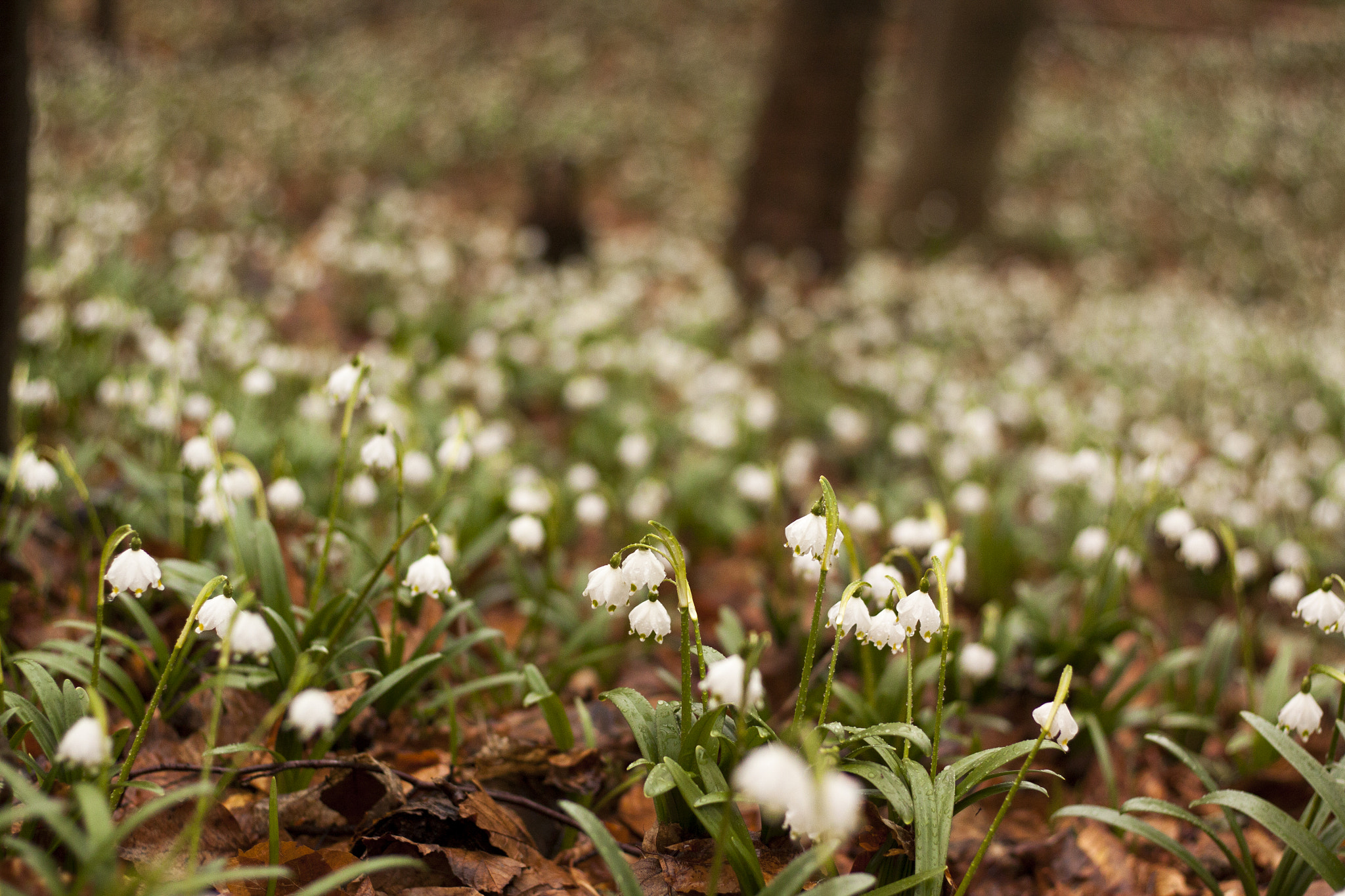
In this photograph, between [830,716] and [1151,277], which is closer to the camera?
[830,716]

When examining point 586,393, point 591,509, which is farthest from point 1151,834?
point 586,393

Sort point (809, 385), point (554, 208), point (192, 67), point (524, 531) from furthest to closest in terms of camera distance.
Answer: point (192, 67)
point (554, 208)
point (809, 385)
point (524, 531)

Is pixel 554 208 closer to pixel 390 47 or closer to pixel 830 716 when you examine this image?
pixel 830 716

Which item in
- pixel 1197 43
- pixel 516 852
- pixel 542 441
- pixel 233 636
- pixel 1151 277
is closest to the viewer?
pixel 233 636

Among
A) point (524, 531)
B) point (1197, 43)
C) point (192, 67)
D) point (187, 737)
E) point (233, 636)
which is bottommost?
point (187, 737)

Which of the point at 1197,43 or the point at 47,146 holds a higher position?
the point at 1197,43

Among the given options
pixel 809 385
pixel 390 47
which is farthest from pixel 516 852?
pixel 390 47

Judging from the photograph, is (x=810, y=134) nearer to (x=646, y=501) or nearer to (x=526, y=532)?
(x=646, y=501)
